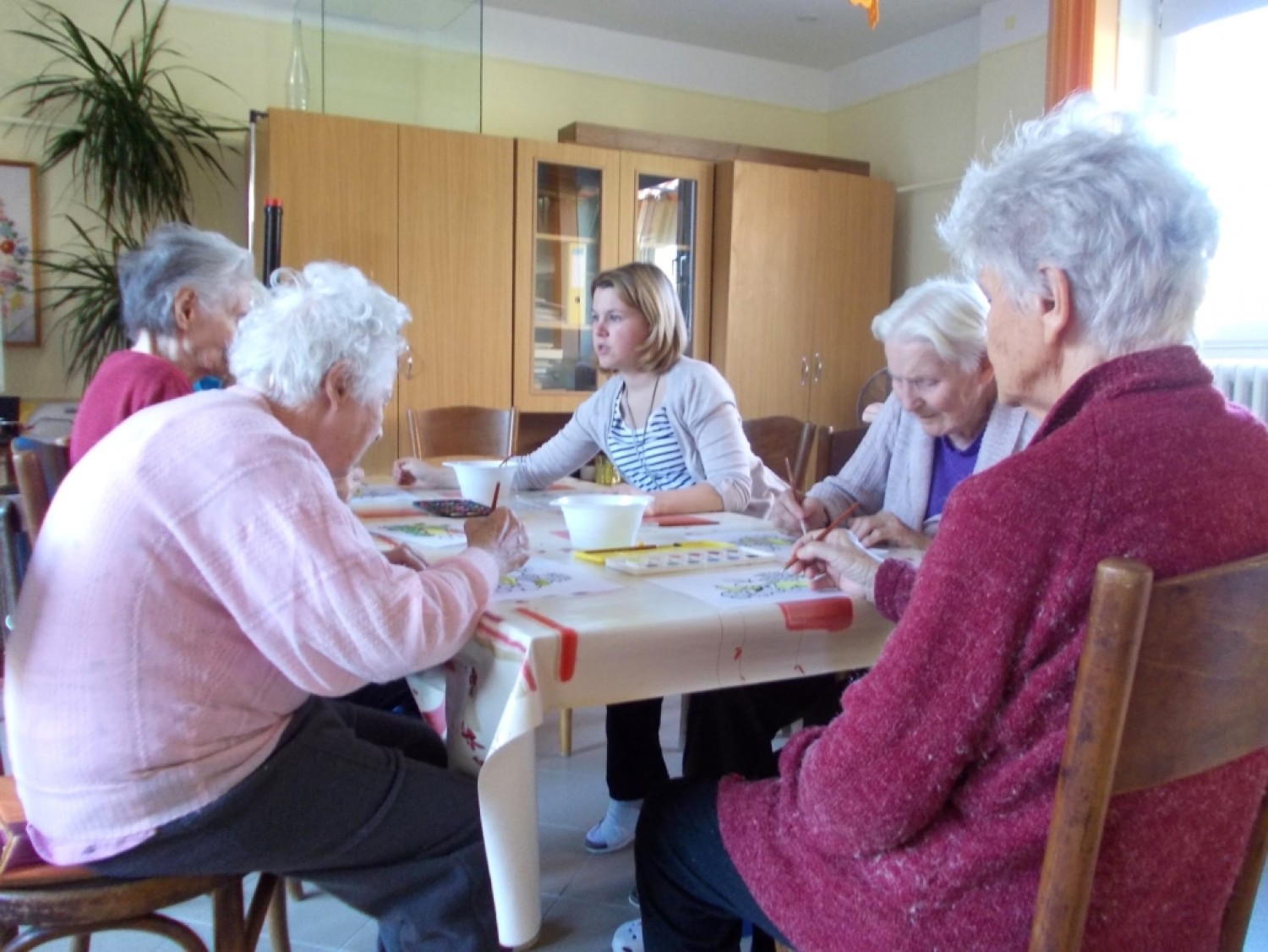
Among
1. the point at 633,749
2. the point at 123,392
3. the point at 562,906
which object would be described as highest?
the point at 123,392

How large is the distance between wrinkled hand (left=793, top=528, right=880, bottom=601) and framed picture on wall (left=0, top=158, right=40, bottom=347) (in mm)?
3405

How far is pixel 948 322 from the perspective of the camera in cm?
161

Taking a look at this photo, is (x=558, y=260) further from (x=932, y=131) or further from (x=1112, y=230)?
(x=1112, y=230)

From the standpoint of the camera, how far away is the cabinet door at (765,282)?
440cm

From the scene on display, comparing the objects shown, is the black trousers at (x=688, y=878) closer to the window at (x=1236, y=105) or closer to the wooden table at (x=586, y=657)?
the wooden table at (x=586, y=657)

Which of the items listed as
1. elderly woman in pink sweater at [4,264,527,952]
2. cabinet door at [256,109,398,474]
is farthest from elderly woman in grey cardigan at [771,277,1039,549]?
cabinet door at [256,109,398,474]

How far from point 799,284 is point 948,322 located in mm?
3039

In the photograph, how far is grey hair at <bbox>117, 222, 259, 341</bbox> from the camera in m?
2.10

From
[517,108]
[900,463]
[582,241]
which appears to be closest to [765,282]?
[582,241]

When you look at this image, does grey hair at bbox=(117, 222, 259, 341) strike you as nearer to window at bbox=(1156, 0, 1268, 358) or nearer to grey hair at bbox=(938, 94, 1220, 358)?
grey hair at bbox=(938, 94, 1220, 358)

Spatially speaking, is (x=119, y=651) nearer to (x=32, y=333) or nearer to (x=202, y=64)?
(x=32, y=333)

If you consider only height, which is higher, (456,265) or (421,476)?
(456,265)

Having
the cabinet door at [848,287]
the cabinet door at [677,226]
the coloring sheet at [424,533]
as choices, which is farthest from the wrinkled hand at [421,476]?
the cabinet door at [848,287]

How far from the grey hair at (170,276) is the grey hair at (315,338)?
38.9 inches
